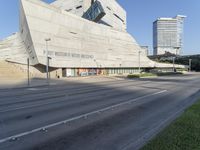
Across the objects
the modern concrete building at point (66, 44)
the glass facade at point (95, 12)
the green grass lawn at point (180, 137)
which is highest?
the glass facade at point (95, 12)

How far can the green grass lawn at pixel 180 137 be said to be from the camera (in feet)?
15.1

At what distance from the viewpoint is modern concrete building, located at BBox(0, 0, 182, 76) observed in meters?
42.4

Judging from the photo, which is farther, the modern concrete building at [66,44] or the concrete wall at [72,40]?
the concrete wall at [72,40]

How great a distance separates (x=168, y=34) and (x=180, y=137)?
6258 inches

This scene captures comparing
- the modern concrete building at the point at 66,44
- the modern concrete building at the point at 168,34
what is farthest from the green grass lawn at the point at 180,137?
the modern concrete building at the point at 168,34

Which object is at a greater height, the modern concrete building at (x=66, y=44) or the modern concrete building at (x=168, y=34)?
the modern concrete building at (x=168, y=34)

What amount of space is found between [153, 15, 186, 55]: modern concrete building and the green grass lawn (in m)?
144

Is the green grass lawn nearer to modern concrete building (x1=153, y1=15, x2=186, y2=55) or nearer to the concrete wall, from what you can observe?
the concrete wall

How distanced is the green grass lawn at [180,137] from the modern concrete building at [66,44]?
88.9 feet

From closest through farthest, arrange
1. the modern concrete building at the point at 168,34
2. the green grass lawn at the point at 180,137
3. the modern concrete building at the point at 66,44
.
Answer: the green grass lawn at the point at 180,137, the modern concrete building at the point at 66,44, the modern concrete building at the point at 168,34

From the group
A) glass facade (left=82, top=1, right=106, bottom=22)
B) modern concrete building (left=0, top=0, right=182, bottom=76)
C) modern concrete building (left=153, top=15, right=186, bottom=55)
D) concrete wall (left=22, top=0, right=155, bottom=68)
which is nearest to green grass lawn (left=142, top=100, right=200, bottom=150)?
modern concrete building (left=0, top=0, right=182, bottom=76)

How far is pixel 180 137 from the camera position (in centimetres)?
519

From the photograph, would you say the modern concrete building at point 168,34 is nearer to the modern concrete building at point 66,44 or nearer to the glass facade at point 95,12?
the modern concrete building at point 66,44

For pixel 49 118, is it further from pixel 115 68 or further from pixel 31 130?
pixel 115 68
